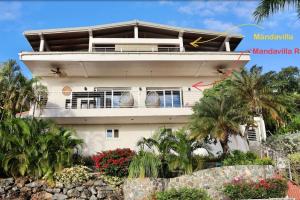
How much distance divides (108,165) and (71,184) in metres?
2.00

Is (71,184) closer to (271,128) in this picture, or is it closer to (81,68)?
(81,68)

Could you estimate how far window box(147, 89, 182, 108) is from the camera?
22.6 meters

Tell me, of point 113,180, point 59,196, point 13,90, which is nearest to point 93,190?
point 113,180

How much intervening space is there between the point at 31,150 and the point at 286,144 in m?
14.4

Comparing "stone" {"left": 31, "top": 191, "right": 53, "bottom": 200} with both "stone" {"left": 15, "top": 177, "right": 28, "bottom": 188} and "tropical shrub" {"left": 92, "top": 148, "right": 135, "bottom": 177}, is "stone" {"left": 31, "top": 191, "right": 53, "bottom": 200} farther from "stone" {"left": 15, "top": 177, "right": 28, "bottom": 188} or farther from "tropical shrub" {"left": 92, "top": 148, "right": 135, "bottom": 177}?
"tropical shrub" {"left": 92, "top": 148, "right": 135, "bottom": 177}

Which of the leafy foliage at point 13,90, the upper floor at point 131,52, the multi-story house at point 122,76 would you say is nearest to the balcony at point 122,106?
the multi-story house at point 122,76

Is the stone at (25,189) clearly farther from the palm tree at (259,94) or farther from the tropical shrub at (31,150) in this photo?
the palm tree at (259,94)

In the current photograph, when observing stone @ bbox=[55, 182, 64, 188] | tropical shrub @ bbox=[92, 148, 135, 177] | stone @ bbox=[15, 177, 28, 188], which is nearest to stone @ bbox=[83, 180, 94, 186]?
tropical shrub @ bbox=[92, 148, 135, 177]

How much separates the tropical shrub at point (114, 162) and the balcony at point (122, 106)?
477cm

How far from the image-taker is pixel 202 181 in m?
14.4

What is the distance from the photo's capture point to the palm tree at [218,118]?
15664 millimetres

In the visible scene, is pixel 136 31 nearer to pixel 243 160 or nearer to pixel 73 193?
pixel 243 160

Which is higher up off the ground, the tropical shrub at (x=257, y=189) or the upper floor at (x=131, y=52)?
the upper floor at (x=131, y=52)

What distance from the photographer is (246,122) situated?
16.6 meters
